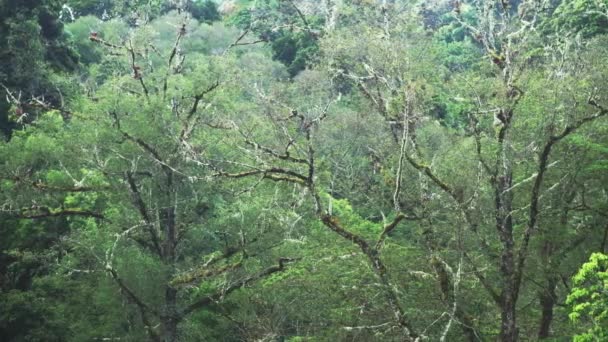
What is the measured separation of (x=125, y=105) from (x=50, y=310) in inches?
244

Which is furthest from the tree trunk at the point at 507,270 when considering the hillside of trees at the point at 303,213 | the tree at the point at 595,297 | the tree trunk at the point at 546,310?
the tree at the point at 595,297

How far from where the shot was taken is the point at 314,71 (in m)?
37.4

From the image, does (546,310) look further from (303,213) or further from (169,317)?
→ (169,317)

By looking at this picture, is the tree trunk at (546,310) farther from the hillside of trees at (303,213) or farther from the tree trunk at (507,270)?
the tree trunk at (507,270)

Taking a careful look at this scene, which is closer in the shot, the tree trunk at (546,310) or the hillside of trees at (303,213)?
the hillside of trees at (303,213)

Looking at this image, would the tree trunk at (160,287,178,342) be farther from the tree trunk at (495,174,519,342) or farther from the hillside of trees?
the tree trunk at (495,174,519,342)

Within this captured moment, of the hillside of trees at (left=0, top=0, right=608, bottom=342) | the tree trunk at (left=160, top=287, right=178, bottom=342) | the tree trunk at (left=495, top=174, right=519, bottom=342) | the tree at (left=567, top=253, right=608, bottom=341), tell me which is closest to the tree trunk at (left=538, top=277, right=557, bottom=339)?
the hillside of trees at (left=0, top=0, right=608, bottom=342)

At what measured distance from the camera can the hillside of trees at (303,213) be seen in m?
11.9

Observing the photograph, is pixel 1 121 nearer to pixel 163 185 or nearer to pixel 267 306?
pixel 163 185

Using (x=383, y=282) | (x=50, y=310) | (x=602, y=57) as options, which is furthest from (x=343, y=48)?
(x=383, y=282)

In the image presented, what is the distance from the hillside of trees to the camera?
1191 cm

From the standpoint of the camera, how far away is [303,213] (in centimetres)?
1559

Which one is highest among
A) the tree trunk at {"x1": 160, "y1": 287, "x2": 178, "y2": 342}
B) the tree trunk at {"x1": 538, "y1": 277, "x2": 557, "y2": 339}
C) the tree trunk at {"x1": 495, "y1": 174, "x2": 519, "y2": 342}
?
the tree trunk at {"x1": 495, "y1": 174, "x2": 519, "y2": 342}

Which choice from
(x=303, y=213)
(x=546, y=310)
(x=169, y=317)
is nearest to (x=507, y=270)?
(x=546, y=310)
